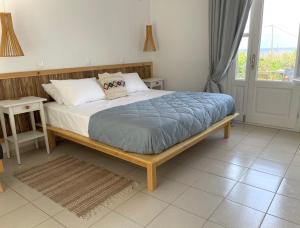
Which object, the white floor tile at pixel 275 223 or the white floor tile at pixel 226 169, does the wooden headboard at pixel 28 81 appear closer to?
the white floor tile at pixel 226 169

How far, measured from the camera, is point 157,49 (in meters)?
4.84

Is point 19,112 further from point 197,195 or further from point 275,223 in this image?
point 275,223

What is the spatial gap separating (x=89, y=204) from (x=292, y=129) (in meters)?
3.18

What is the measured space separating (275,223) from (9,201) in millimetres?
2177

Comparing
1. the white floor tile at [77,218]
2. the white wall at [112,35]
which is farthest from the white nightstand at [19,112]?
the white floor tile at [77,218]

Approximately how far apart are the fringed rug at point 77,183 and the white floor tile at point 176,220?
46 centimetres

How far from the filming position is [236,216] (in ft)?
6.00

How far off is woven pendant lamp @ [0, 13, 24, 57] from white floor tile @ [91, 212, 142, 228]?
2125 mm

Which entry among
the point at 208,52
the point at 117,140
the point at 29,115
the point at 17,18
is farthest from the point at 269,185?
the point at 17,18

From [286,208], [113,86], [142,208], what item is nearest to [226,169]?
[286,208]

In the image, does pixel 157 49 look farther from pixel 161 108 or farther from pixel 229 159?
pixel 229 159

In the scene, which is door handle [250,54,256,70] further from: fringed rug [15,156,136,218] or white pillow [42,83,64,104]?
white pillow [42,83,64,104]

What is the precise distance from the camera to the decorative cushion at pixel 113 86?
3406 millimetres

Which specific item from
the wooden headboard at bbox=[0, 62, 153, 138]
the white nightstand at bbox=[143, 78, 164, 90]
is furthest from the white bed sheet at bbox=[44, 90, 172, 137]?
the white nightstand at bbox=[143, 78, 164, 90]
